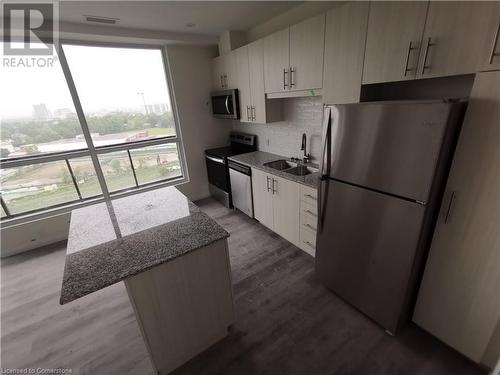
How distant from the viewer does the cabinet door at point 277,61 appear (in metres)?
2.36

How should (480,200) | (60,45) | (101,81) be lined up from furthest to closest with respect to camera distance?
(101,81) → (60,45) → (480,200)

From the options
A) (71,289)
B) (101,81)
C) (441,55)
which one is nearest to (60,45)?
(101,81)

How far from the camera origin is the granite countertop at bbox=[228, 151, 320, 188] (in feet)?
7.74

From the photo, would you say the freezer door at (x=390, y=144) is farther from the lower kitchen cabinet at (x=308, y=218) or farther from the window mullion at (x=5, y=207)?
the window mullion at (x=5, y=207)

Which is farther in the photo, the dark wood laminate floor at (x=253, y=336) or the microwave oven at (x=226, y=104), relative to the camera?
the microwave oven at (x=226, y=104)

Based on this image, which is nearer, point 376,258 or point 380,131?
point 380,131

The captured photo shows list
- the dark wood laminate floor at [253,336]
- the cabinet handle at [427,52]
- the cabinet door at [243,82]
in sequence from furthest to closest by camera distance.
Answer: the cabinet door at [243,82], the dark wood laminate floor at [253,336], the cabinet handle at [427,52]

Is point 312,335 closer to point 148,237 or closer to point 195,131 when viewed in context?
point 148,237

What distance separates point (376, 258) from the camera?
1.65 metres

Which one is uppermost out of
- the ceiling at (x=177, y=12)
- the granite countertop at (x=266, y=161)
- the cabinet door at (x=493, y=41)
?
the ceiling at (x=177, y=12)

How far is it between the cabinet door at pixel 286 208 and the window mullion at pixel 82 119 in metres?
2.57

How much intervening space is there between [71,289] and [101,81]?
309cm

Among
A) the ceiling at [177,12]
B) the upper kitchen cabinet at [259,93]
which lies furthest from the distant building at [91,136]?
the upper kitchen cabinet at [259,93]

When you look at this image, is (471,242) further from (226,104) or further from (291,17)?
(226,104)
